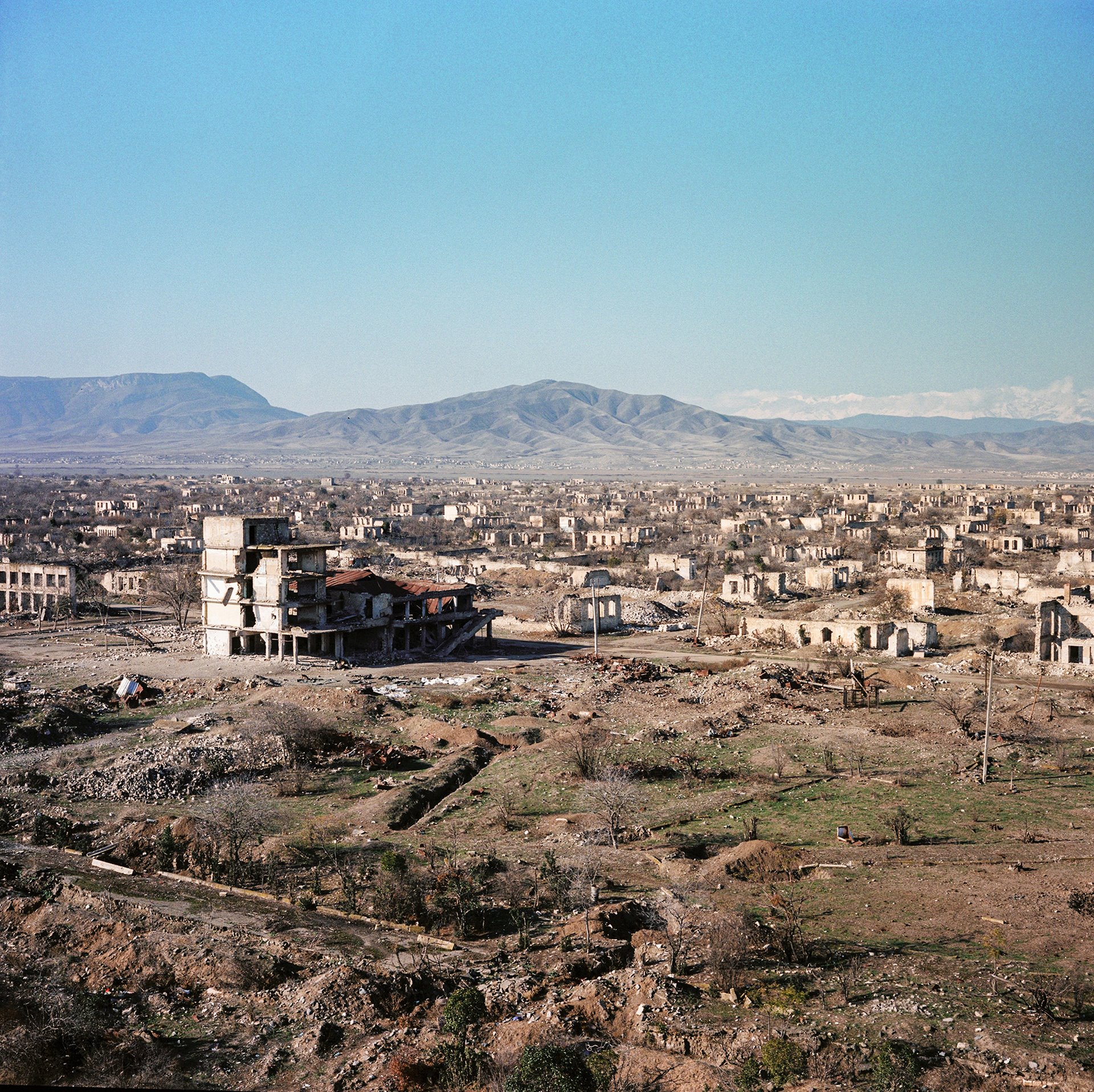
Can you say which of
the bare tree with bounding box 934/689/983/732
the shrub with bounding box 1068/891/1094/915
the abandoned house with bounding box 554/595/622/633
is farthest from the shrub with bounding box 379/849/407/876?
the abandoned house with bounding box 554/595/622/633

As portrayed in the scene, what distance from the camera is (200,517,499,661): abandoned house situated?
129 feet

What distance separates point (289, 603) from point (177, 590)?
38.8ft

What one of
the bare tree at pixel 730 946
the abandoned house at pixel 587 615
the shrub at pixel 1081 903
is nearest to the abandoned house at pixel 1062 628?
the abandoned house at pixel 587 615

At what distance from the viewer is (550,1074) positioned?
10.9m

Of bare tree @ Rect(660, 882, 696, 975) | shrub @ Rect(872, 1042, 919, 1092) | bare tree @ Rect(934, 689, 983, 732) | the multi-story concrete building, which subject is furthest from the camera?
the multi-story concrete building

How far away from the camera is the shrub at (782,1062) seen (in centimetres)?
1101

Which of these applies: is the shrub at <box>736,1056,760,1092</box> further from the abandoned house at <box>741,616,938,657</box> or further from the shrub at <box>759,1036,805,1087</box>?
the abandoned house at <box>741,616,938,657</box>

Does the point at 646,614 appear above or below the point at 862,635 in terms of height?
below

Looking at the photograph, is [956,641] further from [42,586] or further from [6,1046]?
[42,586]

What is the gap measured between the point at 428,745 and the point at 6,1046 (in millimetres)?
15766

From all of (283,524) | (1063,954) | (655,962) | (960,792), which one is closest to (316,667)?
(283,524)

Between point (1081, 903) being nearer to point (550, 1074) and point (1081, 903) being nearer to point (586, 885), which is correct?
point (586, 885)

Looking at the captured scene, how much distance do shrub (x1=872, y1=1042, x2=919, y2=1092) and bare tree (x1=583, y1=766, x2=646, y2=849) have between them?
328 inches

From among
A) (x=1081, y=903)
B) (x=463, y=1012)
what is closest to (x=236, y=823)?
(x=463, y=1012)
